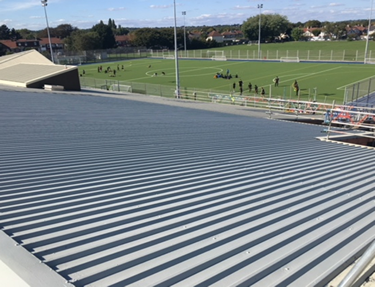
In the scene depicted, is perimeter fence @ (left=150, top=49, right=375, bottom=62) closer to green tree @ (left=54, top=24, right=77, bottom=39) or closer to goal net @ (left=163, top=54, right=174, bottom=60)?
goal net @ (left=163, top=54, right=174, bottom=60)

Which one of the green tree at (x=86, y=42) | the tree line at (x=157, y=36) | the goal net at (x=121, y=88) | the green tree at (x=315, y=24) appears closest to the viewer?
the goal net at (x=121, y=88)

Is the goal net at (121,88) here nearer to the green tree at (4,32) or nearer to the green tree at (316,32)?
the green tree at (4,32)

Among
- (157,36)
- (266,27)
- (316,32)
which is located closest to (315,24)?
(316,32)

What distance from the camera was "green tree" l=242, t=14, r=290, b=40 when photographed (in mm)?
117250

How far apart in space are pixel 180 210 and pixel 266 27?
123636mm

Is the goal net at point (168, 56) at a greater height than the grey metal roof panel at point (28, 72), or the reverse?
the grey metal roof panel at point (28, 72)

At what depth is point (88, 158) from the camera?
612 centimetres

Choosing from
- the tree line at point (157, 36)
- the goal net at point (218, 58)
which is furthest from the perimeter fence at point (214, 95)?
the tree line at point (157, 36)

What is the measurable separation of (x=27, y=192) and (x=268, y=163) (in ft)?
13.8

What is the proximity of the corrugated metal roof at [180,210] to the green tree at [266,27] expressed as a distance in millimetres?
116559

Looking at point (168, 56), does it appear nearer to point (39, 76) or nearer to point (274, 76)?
point (274, 76)

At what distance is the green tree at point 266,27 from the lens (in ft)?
385

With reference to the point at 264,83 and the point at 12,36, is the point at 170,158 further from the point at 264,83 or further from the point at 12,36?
the point at 12,36

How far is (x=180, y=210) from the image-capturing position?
408 centimetres
